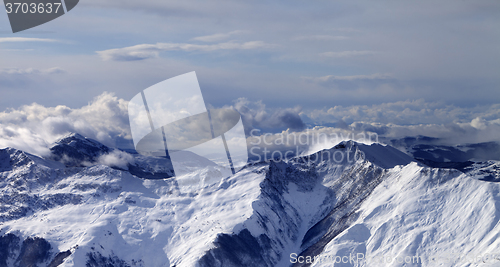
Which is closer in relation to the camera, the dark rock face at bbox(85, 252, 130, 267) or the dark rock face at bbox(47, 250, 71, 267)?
the dark rock face at bbox(47, 250, 71, 267)

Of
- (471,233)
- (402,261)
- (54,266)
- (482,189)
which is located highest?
(482,189)

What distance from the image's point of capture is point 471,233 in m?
177

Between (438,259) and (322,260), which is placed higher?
(438,259)

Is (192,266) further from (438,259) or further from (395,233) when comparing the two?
(438,259)

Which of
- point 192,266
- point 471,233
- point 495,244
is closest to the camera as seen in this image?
point 495,244

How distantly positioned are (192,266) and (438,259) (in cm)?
10169

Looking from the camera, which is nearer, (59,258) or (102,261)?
(59,258)

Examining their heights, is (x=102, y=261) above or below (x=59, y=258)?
below

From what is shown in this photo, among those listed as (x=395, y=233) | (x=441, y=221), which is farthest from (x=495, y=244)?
(x=395, y=233)

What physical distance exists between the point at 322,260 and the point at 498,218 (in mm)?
73015

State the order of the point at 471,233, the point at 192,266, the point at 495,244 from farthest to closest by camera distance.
Answer: 1. the point at 192,266
2. the point at 471,233
3. the point at 495,244

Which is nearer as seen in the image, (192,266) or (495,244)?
(495,244)

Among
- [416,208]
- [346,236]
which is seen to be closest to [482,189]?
[416,208]

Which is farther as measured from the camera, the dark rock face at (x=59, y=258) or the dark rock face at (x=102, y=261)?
the dark rock face at (x=102, y=261)
